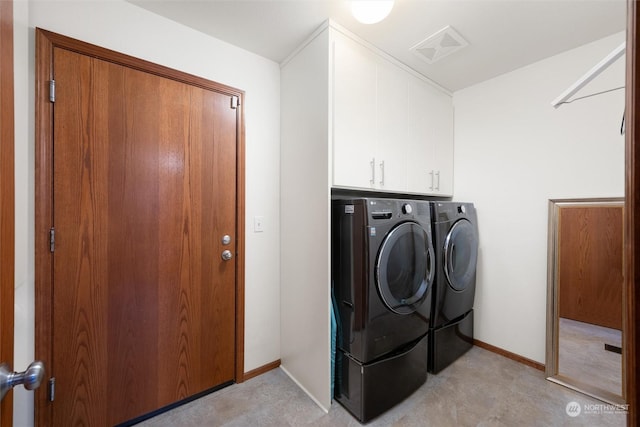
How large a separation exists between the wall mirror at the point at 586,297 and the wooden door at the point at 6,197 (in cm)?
282

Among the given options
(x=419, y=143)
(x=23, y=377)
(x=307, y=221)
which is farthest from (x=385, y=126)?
(x=23, y=377)

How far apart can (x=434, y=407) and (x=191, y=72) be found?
2.64m

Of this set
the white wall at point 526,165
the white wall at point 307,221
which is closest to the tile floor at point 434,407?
the white wall at point 307,221

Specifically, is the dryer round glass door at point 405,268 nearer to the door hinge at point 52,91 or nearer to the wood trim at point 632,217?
the wood trim at point 632,217

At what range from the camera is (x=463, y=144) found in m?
2.54

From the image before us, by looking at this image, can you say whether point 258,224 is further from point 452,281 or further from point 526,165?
point 526,165

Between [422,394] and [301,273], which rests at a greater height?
[301,273]

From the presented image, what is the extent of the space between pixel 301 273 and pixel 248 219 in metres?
0.55

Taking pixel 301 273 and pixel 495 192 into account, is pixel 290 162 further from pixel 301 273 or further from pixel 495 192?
pixel 495 192

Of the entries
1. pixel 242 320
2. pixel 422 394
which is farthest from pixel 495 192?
pixel 242 320

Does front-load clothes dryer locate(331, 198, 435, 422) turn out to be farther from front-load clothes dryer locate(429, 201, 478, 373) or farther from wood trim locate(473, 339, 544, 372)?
wood trim locate(473, 339, 544, 372)

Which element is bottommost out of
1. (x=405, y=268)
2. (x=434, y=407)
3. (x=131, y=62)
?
(x=434, y=407)

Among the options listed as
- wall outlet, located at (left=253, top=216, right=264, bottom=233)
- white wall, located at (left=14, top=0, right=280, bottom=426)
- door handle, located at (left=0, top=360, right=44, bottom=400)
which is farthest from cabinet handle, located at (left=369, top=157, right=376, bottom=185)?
door handle, located at (left=0, top=360, right=44, bottom=400)

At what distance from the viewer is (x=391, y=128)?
1.99 metres
